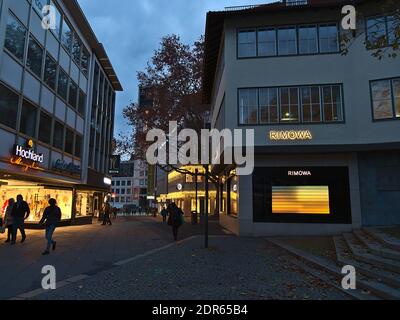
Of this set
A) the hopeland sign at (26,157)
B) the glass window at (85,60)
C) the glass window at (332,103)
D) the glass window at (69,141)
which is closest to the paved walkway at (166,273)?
the hopeland sign at (26,157)

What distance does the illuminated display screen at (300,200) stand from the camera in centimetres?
1727

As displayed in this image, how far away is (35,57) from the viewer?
18.9 metres

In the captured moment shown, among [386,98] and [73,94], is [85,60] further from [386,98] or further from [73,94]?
[386,98]

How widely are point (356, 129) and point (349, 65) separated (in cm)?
316

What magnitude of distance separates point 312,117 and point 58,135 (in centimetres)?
1563

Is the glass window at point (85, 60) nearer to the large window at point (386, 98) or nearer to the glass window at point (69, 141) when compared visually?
the glass window at point (69, 141)

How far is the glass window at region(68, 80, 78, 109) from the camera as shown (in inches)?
978

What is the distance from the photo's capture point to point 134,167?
368ft

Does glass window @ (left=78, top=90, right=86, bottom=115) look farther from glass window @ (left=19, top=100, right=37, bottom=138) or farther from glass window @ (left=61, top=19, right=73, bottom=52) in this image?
glass window @ (left=19, top=100, right=37, bottom=138)

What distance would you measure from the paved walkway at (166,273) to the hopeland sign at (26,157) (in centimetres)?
444

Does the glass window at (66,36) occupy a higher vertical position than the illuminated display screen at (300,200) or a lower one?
higher

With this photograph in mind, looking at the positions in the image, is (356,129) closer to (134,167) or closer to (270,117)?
(270,117)
